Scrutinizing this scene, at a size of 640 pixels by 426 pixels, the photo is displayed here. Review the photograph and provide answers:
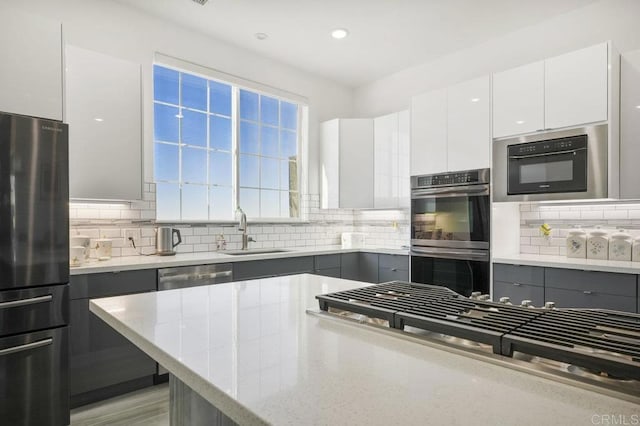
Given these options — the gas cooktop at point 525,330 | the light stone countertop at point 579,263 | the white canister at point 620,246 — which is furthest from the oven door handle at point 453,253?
the gas cooktop at point 525,330

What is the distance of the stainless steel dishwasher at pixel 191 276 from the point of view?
2.68 metres

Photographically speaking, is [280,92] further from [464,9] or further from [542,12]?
[542,12]

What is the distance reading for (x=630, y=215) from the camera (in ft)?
9.42

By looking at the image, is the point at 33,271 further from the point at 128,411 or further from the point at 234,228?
the point at 234,228

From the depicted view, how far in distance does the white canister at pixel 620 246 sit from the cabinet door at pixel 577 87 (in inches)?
33.8

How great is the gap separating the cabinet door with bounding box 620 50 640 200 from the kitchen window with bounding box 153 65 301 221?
299 cm

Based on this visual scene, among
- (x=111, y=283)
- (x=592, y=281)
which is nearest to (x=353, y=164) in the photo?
(x=592, y=281)

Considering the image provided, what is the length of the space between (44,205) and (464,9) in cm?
328

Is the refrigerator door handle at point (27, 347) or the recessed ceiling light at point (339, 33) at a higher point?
the recessed ceiling light at point (339, 33)

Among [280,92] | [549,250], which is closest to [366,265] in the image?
[549,250]

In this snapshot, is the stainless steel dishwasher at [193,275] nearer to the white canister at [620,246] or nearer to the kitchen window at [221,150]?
the kitchen window at [221,150]

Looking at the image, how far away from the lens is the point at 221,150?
3.81 meters

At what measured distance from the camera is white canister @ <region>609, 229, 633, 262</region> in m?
2.71

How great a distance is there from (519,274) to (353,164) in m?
2.08
